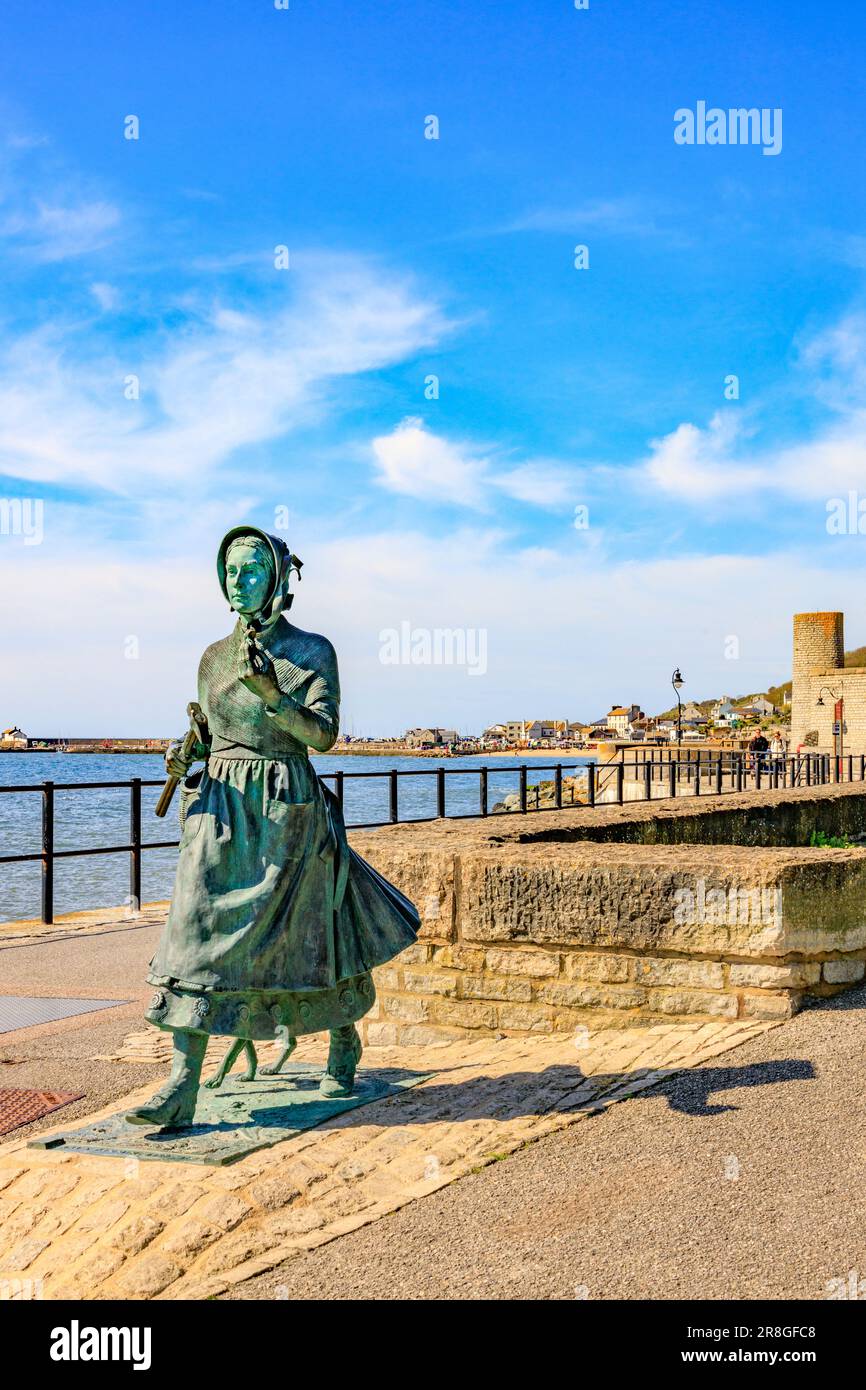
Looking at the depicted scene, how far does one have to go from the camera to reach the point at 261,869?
4094 mm

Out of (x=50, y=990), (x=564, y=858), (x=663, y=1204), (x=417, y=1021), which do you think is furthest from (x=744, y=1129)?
(x=50, y=990)

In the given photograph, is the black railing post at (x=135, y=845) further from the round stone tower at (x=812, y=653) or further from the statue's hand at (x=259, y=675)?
the round stone tower at (x=812, y=653)

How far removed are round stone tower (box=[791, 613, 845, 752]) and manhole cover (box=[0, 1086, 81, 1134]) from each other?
156ft

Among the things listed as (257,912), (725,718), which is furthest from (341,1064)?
(725,718)

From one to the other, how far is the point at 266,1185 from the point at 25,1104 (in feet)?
5.51

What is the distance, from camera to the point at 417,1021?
598cm

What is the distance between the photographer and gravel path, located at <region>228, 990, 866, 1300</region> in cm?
306

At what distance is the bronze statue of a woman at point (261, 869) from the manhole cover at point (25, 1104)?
915 millimetres

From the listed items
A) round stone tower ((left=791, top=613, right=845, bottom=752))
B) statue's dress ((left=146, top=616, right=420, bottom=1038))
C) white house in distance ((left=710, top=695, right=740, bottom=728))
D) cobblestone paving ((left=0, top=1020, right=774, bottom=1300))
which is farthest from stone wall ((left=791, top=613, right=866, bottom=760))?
statue's dress ((left=146, top=616, right=420, bottom=1038))

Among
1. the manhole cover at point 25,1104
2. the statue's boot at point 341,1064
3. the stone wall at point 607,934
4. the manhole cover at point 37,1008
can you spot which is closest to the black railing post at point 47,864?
the manhole cover at point 37,1008

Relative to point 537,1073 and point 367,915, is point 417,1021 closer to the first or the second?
point 537,1073

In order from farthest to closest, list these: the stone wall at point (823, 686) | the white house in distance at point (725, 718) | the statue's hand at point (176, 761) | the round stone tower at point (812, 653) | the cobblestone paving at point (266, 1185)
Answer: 1. the white house in distance at point (725, 718)
2. the round stone tower at point (812, 653)
3. the stone wall at point (823, 686)
4. the statue's hand at point (176, 761)
5. the cobblestone paving at point (266, 1185)

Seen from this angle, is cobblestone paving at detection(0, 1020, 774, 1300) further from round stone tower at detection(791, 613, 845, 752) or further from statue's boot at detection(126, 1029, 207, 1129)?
round stone tower at detection(791, 613, 845, 752)

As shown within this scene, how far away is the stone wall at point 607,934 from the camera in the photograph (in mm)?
5324
